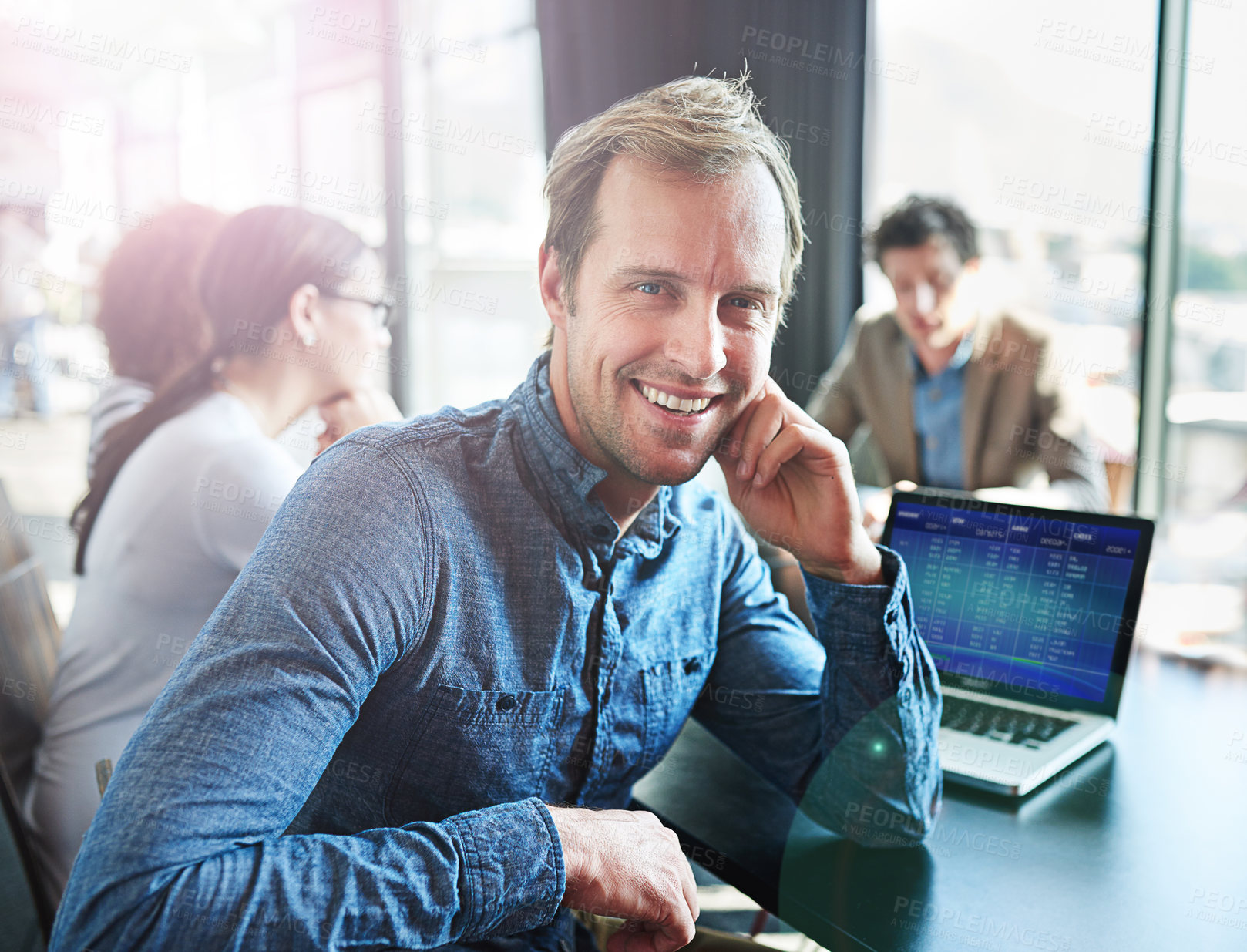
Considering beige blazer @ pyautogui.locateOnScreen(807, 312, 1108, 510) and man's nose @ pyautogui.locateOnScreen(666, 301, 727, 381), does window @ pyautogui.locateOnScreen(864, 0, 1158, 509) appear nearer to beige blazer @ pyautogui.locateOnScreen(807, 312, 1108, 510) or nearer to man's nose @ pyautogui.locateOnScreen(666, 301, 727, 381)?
beige blazer @ pyautogui.locateOnScreen(807, 312, 1108, 510)

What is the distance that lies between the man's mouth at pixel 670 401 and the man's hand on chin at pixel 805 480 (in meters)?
0.11

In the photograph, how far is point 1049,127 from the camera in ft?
10.5

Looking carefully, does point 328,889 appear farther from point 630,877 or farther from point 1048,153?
point 1048,153

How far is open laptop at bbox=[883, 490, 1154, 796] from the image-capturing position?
1206mm

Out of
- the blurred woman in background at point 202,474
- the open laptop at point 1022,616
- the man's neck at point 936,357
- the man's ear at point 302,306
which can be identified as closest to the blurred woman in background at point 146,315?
the blurred woman in background at point 202,474

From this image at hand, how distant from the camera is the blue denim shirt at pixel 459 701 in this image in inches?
28.2

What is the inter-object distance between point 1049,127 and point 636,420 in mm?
2887

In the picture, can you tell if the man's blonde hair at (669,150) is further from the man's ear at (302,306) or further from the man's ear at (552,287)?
the man's ear at (302,306)

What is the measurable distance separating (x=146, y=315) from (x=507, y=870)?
188cm

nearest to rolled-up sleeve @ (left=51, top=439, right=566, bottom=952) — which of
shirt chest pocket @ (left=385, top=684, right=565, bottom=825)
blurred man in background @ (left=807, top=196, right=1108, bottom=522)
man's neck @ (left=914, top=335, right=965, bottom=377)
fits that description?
shirt chest pocket @ (left=385, top=684, right=565, bottom=825)

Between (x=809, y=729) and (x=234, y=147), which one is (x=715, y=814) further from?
(x=234, y=147)

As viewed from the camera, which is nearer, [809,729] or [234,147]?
[809,729]

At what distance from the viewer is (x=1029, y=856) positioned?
0.96 m

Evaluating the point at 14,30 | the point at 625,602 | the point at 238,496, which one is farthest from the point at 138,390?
the point at 14,30
